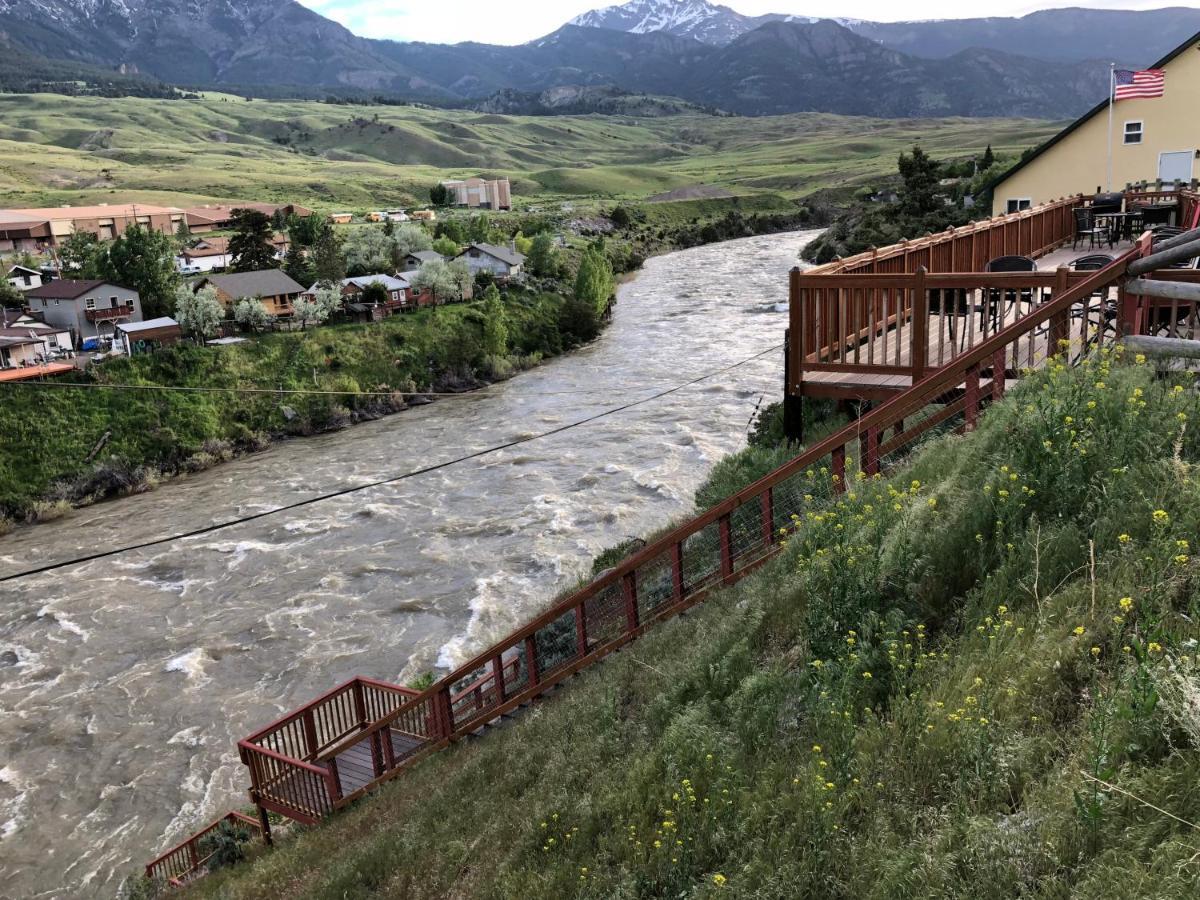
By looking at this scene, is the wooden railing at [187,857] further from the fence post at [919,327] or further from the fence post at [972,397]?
the fence post at [972,397]

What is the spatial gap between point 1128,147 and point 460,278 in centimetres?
4084

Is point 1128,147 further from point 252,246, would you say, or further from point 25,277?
point 25,277

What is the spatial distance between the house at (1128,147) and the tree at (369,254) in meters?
47.4

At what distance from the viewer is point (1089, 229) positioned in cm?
2128

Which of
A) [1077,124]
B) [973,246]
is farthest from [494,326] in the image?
[973,246]

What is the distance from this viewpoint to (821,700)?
5336mm

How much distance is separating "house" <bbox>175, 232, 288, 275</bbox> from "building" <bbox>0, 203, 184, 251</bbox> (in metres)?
8.01

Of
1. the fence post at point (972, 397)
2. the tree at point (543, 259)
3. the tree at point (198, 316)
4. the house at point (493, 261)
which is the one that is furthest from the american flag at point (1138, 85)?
the tree at point (543, 259)

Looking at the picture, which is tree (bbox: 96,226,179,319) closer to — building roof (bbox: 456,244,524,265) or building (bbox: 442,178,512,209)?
building roof (bbox: 456,244,524,265)

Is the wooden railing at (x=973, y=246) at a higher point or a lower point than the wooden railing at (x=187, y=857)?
higher

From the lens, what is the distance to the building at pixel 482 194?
441 ft

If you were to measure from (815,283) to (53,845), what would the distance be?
16.6m

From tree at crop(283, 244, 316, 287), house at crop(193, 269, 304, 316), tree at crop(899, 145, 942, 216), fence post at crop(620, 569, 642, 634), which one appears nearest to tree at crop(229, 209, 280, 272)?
tree at crop(283, 244, 316, 287)

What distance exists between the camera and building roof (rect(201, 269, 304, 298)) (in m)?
55.3
